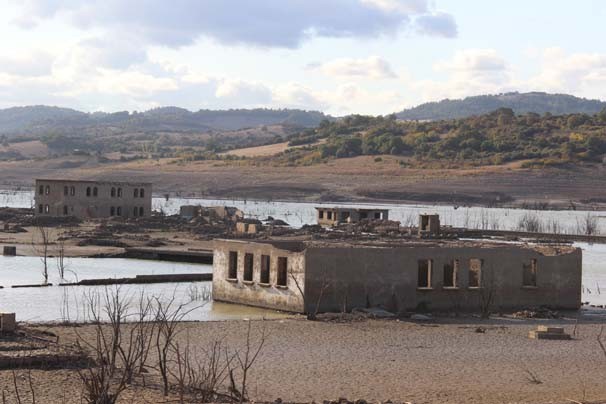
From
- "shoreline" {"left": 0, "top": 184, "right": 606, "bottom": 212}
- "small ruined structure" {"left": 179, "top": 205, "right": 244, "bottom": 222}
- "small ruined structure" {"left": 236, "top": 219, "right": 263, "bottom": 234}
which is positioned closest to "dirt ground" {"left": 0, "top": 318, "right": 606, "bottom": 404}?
"small ruined structure" {"left": 236, "top": 219, "right": 263, "bottom": 234}

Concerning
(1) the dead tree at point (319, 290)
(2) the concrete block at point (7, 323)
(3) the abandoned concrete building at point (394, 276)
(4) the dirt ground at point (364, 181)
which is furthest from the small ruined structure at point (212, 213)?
(2) the concrete block at point (7, 323)

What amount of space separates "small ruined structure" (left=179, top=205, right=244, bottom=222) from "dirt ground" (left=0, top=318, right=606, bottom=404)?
3917 cm

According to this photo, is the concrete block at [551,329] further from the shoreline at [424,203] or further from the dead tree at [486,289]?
the shoreline at [424,203]

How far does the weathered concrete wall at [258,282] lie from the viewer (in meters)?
26.2

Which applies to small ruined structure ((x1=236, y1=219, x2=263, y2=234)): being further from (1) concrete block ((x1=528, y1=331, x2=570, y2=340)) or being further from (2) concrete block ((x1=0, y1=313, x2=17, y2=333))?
(2) concrete block ((x1=0, y1=313, x2=17, y2=333))

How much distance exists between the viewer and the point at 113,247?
47656 mm

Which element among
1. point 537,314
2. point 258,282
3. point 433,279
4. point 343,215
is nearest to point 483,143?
point 343,215

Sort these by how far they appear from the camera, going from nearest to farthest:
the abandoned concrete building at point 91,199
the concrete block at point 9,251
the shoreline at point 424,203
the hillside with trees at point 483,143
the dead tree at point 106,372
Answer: the dead tree at point 106,372 → the concrete block at point 9,251 → the abandoned concrete building at point 91,199 → the shoreline at point 424,203 → the hillside with trees at point 483,143

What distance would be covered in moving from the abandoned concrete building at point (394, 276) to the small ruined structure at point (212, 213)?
1385 inches

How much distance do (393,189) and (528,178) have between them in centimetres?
1273

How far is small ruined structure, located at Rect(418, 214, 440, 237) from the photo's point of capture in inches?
2128

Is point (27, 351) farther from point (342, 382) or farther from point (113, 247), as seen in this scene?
point (113, 247)

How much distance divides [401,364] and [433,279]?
25.6 ft

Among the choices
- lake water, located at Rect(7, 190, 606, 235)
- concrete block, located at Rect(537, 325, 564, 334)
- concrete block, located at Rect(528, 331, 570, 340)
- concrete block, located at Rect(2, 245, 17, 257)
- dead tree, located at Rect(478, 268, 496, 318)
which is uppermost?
dead tree, located at Rect(478, 268, 496, 318)
